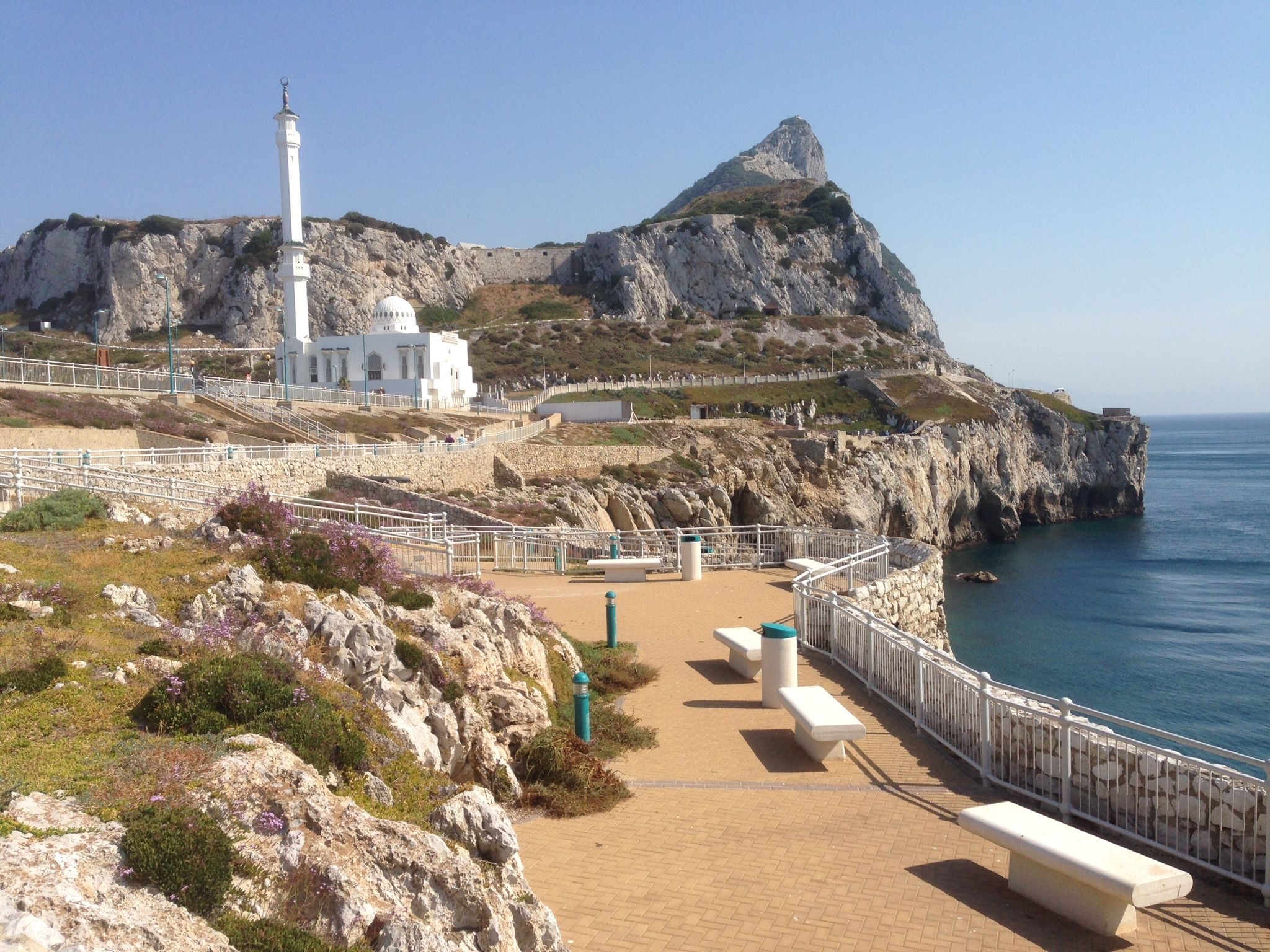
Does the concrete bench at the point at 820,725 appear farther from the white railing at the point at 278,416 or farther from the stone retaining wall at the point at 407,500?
the white railing at the point at 278,416

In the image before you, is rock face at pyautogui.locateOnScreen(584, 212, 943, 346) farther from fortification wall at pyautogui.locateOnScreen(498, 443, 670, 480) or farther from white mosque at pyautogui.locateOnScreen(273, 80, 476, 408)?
fortification wall at pyautogui.locateOnScreen(498, 443, 670, 480)

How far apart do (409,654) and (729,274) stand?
386 feet

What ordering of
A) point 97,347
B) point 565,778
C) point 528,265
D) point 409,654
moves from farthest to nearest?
point 528,265
point 97,347
point 409,654
point 565,778

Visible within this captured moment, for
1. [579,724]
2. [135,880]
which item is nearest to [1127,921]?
[579,724]

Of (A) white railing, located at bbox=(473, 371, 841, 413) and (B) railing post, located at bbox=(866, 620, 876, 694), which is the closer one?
(B) railing post, located at bbox=(866, 620, 876, 694)

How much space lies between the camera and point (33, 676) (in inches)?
248

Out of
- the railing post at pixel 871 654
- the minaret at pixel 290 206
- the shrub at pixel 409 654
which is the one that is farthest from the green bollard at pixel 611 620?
the minaret at pixel 290 206

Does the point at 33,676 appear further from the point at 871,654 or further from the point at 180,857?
the point at 871,654

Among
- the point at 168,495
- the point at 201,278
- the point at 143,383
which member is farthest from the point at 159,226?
the point at 168,495

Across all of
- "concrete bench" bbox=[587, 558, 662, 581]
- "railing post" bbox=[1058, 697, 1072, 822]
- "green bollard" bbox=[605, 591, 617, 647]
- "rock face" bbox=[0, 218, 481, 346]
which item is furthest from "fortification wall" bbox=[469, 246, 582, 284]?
"railing post" bbox=[1058, 697, 1072, 822]

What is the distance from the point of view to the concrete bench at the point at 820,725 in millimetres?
8727

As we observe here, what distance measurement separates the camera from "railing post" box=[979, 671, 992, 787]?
331 inches

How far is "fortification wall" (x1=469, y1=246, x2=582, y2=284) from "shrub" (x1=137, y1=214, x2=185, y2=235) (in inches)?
1484

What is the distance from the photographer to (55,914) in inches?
137
